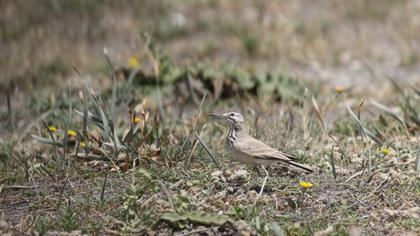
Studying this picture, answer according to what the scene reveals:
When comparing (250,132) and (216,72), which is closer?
(250,132)

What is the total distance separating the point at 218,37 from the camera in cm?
1097

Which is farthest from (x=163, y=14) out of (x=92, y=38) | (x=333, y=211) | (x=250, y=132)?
(x=333, y=211)

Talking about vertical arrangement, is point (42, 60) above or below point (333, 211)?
below

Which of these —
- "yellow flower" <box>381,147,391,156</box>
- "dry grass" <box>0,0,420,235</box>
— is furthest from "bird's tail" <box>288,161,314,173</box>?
Result: "yellow flower" <box>381,147,391,156</box>

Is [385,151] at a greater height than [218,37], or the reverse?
[385,151]

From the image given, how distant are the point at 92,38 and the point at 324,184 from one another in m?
6.86

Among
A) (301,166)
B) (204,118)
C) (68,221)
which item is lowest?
(204,118)

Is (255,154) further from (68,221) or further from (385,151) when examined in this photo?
(68,221)

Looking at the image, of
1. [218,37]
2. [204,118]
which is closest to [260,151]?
[204,118]

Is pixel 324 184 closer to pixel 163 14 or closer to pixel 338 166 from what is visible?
pixel 338 166

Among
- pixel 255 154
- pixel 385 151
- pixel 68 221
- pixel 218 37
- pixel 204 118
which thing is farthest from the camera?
pixel 218 37

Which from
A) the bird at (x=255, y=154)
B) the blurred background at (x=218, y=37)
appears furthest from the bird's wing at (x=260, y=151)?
the blurred background at (x=218, y=37)

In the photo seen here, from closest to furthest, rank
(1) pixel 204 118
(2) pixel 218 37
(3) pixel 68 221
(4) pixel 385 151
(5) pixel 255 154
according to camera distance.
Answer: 1. (3) pixel 68 221
2. (5) pixel 255 154
3. (4) pixel 385 151
4. (1) pixel 204 118
5. (2) pixel 218 37

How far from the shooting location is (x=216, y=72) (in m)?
8.57
